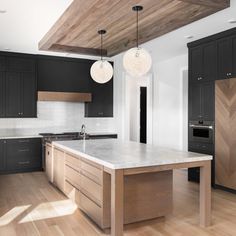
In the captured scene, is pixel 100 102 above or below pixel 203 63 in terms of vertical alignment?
below

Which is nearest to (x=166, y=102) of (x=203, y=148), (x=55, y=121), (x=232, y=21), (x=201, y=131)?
(x=201, y=131)

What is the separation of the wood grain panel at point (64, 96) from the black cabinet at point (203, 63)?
2.57m

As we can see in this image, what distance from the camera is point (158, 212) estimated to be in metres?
3.28

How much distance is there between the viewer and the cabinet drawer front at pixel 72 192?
375 centimetres

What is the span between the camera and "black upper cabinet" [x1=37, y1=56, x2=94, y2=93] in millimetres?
6441

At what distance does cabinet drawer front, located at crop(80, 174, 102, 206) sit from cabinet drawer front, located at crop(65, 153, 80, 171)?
0.72 feet

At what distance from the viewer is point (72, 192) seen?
3.94 metres

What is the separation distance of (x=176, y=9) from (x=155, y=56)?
3158mm

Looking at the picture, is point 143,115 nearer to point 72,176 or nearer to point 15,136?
point 15,136

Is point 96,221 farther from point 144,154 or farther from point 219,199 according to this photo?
point 219,199

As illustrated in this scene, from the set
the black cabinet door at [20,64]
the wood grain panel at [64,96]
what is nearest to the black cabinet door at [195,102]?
the wood grain panel at [64,96]

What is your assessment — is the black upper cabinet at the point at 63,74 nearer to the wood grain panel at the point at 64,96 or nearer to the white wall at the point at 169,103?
the wood grain panel at the point at 64,96

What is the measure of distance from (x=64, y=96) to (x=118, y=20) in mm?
3111

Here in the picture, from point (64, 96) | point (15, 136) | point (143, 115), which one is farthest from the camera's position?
point (143, 115)
